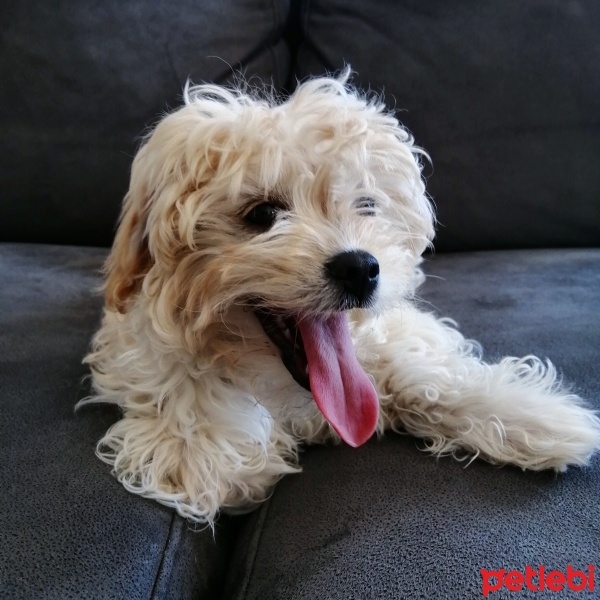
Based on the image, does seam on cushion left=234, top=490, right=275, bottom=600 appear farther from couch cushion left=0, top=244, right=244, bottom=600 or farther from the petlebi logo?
the petlebi logo

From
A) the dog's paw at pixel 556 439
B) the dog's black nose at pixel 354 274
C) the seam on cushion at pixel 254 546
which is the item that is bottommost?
the seam on cushion at pixel 254 546

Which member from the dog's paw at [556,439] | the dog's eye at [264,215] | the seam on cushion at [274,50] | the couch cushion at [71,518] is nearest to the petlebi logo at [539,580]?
the dog's paw at [556,439]

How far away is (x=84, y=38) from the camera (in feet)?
4.89

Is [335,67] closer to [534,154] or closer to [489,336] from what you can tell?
[534,154]

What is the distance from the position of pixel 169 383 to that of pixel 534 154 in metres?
1.08

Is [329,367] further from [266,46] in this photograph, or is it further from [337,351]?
[266,46]

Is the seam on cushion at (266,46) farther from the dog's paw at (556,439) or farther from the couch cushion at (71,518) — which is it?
the dog's paw at (556,439)

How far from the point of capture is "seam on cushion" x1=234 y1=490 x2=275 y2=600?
0.68 m

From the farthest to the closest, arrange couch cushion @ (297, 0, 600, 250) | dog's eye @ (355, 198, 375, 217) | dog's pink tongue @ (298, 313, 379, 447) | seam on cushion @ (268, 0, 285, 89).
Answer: seam on cushion @ (268, 0, 285, 89) → couch cushion @ (297, 0, 600, 250) → dog's eye @ (355, 198, 375, 217) → dog's pink tongue @ (298, 313, 379, 447)

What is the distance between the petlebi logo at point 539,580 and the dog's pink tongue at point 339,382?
9.3 inches

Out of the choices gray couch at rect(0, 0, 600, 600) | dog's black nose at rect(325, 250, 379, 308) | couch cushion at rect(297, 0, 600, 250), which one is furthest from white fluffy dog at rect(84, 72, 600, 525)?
couch cushion at rect(297, 0, 600, 250)

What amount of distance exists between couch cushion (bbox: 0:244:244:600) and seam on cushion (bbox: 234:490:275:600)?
0.06 m

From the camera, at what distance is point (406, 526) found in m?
0.67

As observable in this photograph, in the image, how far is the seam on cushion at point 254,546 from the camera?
0.68 m
